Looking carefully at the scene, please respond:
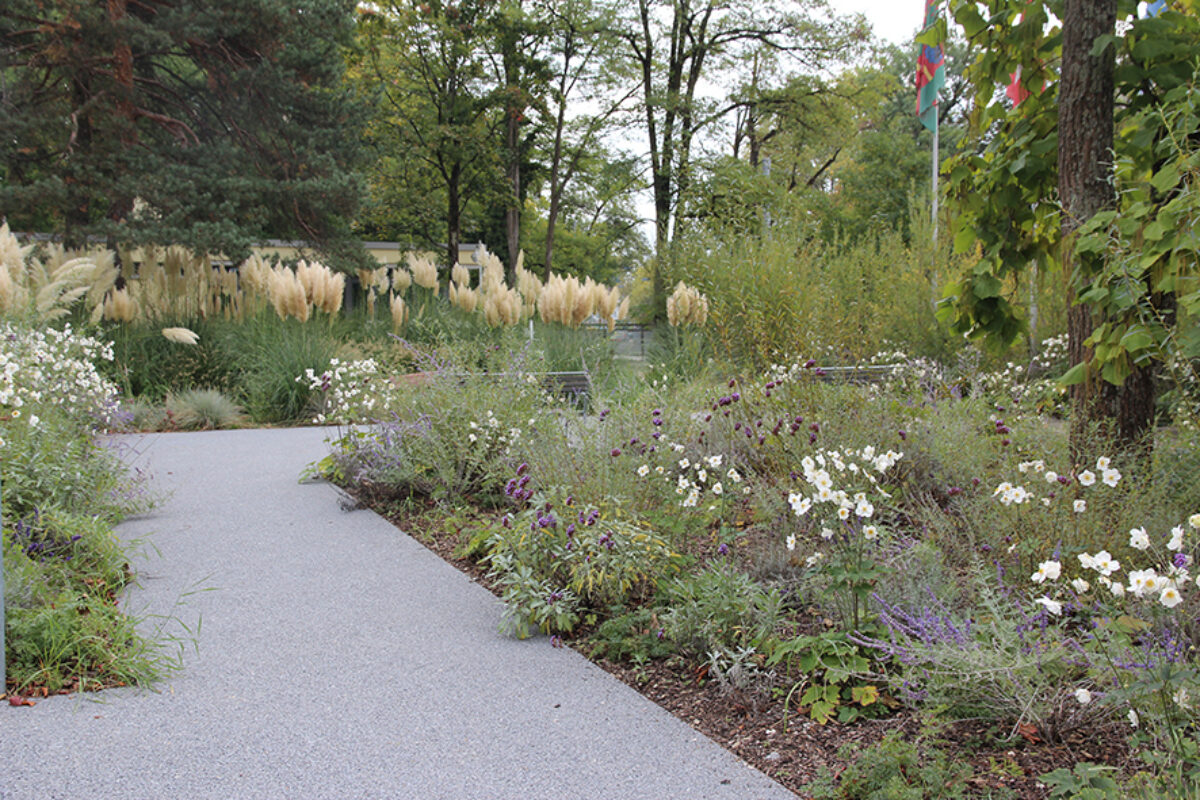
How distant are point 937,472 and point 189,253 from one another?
10.4 meters

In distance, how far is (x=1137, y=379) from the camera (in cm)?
383

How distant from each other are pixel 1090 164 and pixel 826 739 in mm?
2990

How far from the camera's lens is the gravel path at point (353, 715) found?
2193 mm

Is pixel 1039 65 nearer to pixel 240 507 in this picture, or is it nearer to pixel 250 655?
pixel 250 655

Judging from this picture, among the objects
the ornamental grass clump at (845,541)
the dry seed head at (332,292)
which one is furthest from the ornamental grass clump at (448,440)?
the dry seed head at (332,292)

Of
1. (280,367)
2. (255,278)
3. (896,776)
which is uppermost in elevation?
(255,278)

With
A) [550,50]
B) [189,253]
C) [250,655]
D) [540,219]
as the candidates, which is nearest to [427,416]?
[250,655]

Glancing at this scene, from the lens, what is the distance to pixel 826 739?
2326 millimetres

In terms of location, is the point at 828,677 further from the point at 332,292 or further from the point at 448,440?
the point at 332,292

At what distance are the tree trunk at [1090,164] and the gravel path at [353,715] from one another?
2.54m

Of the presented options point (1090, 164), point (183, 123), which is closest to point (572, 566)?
point (1090, 164)

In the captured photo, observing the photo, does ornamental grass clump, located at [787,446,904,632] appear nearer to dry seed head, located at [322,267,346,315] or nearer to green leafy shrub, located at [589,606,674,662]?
green leafy shrub, located at [589,606,674,662]

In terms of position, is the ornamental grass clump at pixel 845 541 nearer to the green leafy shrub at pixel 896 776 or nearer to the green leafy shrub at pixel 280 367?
the green leafy shrub at pixel 896 776

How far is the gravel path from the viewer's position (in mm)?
2193
